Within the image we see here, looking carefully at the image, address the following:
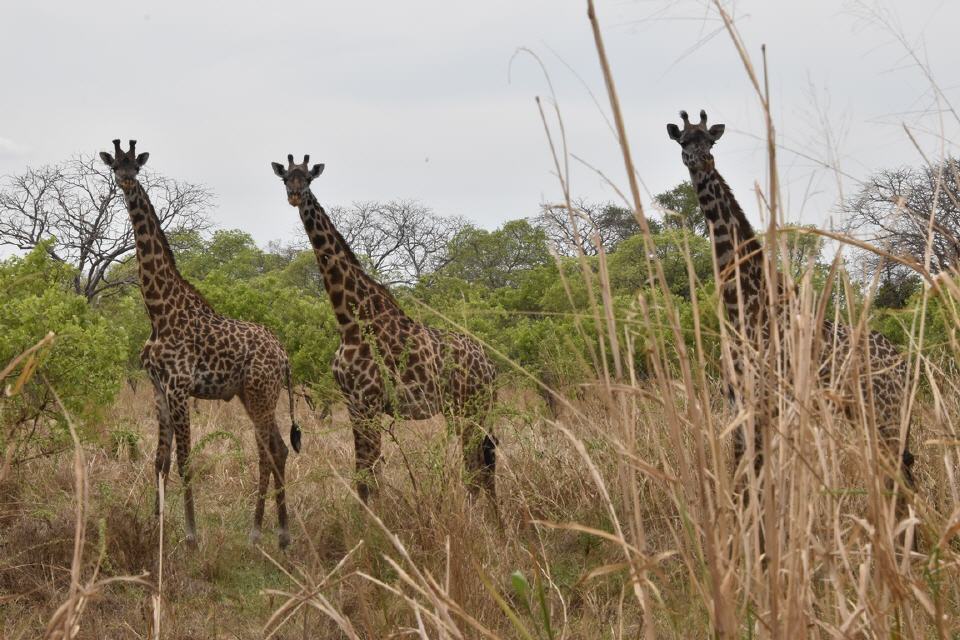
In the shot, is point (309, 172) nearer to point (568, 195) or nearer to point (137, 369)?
point (568, 195)

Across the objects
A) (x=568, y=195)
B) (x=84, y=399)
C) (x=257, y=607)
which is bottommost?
(x=257, y=607)

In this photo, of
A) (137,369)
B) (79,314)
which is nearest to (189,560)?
(79,314)

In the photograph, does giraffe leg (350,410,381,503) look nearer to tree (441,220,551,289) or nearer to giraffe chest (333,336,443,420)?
giraffe chest (333,336,443,420)

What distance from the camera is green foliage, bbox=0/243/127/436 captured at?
550 cm

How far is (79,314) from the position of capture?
6.21 metres

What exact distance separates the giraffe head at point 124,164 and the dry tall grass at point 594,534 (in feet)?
5.53

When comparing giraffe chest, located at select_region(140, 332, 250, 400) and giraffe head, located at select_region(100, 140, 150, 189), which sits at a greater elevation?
giraffe head, located at select_region(100, 140, 150, 189)

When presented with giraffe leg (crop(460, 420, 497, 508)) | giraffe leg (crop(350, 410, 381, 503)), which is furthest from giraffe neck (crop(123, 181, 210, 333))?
giraffe leg (crop(460, 420, 497, 508))

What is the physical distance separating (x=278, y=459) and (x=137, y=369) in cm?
1082

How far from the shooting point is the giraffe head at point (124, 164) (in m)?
6.04

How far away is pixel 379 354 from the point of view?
528cm

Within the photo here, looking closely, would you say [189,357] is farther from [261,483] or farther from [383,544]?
[383,544]

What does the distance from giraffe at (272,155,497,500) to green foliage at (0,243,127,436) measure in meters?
1.40

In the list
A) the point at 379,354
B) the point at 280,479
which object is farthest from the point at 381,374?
the point at 280,479
